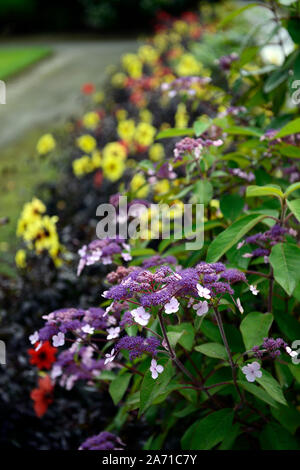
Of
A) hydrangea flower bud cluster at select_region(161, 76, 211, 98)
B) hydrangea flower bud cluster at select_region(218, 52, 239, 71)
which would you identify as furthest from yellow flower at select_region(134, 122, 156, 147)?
Result: hydrangea flower bud cluster at select_region(218, 52, 239, 71)

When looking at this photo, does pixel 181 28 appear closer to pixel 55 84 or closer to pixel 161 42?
pixel 161 42

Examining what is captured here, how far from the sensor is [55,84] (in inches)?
311

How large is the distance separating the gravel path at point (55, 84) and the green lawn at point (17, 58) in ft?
0.46

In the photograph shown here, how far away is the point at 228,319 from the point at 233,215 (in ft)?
1.19

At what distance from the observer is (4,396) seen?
227 cm

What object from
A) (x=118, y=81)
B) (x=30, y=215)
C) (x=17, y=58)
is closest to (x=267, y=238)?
(x=30, y=215)

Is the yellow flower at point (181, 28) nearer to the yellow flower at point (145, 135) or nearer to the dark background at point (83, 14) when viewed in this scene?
the dark background at point (83, 14)

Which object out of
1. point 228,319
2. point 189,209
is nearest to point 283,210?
point 189,209

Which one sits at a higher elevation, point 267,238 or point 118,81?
point 267,238

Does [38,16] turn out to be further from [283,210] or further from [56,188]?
[283,210]

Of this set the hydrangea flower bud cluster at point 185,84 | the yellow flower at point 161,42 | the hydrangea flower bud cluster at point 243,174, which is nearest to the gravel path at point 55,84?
the yellow flower at point 161,42

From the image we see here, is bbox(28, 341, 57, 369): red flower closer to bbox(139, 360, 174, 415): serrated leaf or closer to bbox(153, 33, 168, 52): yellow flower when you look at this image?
bbox(139, 360, 174, 415): serrated leaf

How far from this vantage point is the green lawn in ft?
29.2

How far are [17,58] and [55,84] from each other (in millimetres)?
2397
